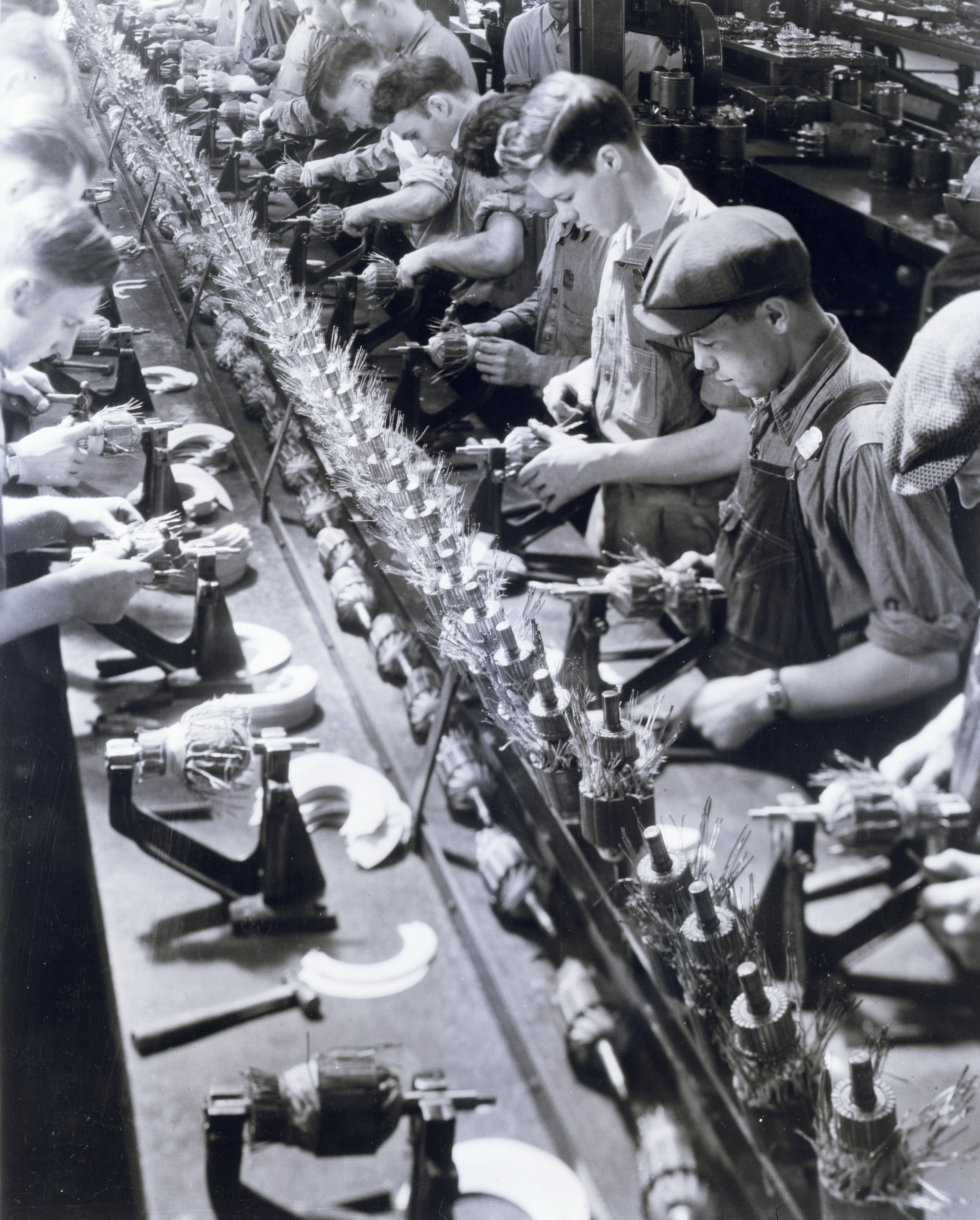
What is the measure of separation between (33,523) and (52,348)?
1.44 feet

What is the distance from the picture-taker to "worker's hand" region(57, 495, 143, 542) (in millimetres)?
2898

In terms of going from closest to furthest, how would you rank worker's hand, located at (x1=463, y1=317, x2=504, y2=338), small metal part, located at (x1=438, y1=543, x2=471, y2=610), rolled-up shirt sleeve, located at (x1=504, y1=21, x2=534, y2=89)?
small metal part, located at (x1=438, y1=543, x2=471, y2=610), rolled-up shirt sleeve, located at (x1=504, y1=21, x2=534, y2=89), worker's hand, located at (x1=463, y1=317, x2=504, y2=338)

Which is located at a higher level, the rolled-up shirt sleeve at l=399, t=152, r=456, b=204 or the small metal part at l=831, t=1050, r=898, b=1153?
the rolled-up shirt sleeve at l=399, t=152, r=456, b=204

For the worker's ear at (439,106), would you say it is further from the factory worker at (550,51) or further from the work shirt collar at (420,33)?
the factory worker at (550,51)

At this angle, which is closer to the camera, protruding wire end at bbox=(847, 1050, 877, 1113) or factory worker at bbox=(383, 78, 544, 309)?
protruding wire end at bbox=(847, 1050, 877, 1113)

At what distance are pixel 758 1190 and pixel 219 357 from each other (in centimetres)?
292

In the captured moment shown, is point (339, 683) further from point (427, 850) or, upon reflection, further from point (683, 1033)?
point (683, 1033)

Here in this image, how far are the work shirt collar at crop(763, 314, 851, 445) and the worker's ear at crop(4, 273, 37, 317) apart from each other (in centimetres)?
175

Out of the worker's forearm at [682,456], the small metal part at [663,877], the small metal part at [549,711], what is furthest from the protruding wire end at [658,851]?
the worker's forearm at [682,456]

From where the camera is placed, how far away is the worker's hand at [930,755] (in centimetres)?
188

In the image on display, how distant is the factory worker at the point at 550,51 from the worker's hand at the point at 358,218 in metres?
0.76

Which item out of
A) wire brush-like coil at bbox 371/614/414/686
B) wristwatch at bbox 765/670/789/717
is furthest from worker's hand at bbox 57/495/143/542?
wristwatch at bbox 765/670/789/717

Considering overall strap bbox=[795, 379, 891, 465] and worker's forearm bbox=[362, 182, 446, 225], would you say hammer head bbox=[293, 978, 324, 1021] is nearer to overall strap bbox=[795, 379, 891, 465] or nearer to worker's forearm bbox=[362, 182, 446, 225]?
overall strap bbox=[795, 379, 891, 465]

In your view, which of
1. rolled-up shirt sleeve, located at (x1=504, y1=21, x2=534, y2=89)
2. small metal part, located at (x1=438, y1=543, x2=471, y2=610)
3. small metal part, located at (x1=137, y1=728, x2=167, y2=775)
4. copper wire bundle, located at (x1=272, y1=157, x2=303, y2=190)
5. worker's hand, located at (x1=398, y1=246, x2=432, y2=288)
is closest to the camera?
small metal part, located at (x1=137, y1=728, x2=167, y2=775)
